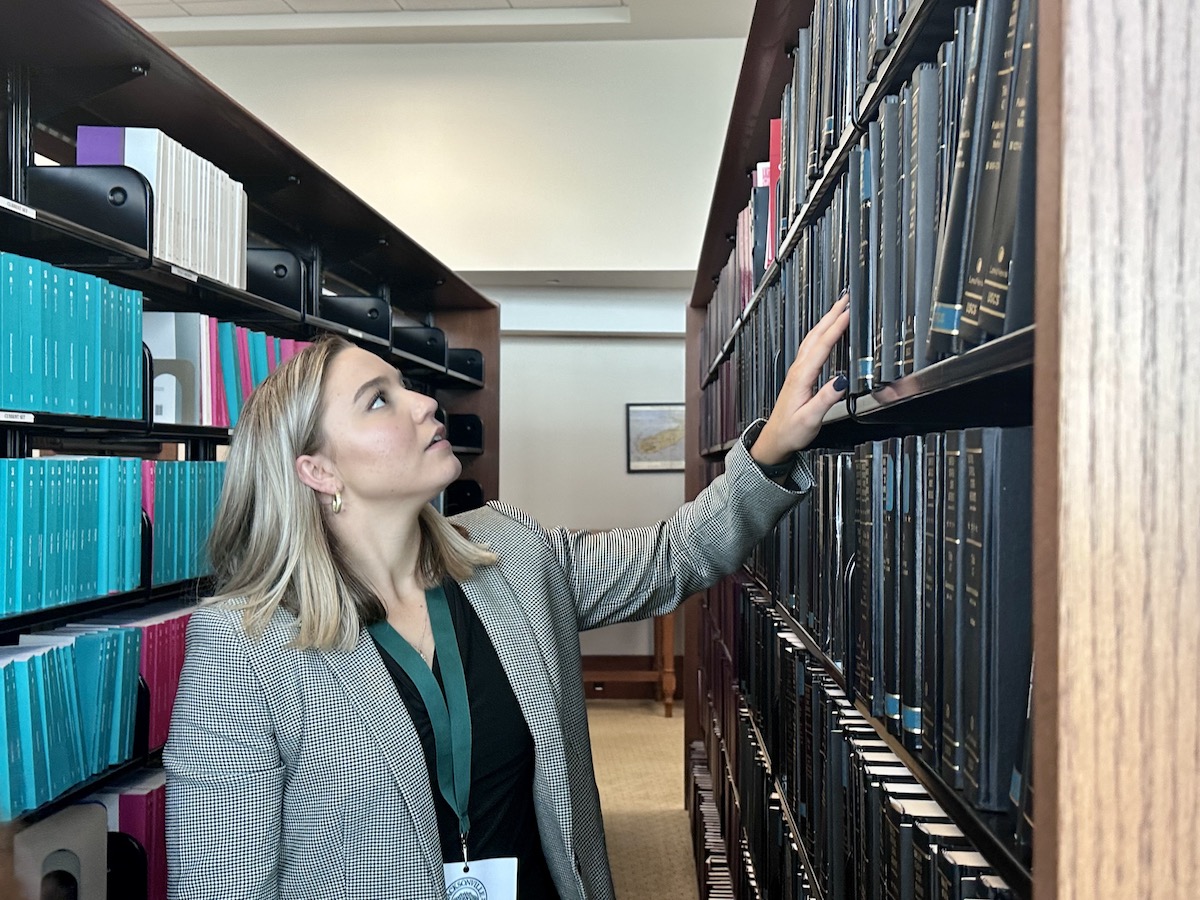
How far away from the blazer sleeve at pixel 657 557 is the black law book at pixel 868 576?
428 millimetres

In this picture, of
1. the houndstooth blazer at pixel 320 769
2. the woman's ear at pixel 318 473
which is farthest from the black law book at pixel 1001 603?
the woman's ear at pixel 318 473

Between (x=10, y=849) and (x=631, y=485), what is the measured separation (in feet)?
20.9

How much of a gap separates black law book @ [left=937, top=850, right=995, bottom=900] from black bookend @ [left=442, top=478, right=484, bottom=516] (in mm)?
4895

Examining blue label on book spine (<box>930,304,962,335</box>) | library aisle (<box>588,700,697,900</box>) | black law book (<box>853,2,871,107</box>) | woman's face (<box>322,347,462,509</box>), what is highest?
black law book (<box>853,2,871,107</box>)

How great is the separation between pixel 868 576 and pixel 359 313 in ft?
10.5

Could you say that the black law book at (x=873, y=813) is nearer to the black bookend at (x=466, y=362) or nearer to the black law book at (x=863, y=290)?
the black law book at (x=863, y=290)

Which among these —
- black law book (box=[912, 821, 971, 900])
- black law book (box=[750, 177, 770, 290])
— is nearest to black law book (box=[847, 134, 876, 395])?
black law book (box=[912, 821, 971, 900])

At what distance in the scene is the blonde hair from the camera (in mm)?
1529

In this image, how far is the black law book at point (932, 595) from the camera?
0.86m

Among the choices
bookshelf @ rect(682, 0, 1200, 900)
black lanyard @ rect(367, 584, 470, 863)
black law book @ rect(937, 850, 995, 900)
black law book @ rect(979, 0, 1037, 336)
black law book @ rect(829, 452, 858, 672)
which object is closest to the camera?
bookshelf @ rect(682, 0, 1200, 900)

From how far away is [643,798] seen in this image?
4.68 m

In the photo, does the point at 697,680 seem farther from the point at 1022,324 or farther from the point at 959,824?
the point at 1022,324

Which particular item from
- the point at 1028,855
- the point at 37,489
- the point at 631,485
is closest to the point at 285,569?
the point at 37,489

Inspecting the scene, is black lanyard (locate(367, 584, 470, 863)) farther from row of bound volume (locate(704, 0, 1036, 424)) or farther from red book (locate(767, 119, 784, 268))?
red book (locate(767, 119, 784, 268))
